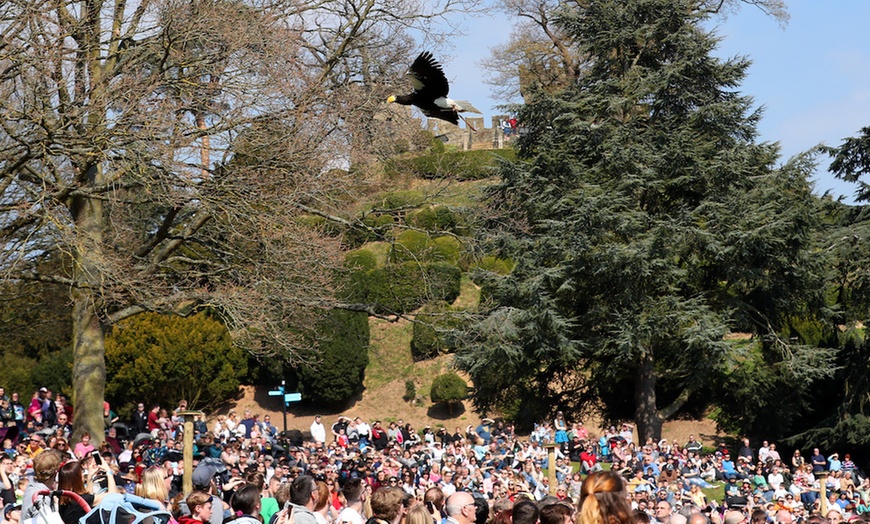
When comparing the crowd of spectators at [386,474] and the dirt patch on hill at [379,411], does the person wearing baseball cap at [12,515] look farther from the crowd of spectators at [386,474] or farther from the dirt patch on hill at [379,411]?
the dirt patch on hill at [379,411]

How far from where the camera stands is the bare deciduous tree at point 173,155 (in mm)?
13156

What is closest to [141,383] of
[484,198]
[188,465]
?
[484,198]

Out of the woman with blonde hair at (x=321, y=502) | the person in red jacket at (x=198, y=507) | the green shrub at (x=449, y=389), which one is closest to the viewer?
the person in red jacket at (x=198, y=507)

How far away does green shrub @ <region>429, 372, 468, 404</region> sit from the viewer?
34.3 meters

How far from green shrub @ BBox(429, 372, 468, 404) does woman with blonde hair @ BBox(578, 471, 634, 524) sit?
30150 mm

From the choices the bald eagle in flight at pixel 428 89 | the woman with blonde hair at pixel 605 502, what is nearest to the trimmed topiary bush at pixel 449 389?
the bald eagle in flight at pixel 428 89

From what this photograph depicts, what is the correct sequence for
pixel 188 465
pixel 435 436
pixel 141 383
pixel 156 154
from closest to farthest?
pixel 188 465 → pixel 156 154 → pixel 435 436 → pixel 141 383

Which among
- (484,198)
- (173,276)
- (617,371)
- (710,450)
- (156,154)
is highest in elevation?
(484,198)

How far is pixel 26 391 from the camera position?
33000 mm

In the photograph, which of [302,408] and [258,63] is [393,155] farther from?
[302,408]

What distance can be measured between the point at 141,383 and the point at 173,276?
16562mm

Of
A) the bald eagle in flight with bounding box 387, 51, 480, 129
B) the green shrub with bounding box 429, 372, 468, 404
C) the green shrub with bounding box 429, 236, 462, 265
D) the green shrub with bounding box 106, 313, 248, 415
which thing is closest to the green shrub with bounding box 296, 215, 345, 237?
the bald eagle in flight with bounding box 387, 51, 480, 129

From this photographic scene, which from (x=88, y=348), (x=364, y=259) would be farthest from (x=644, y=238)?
(x=364, y=259)

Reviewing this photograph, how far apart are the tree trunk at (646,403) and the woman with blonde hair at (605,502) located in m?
21.3
